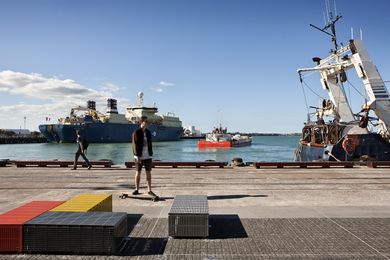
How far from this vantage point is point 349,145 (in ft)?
74.6

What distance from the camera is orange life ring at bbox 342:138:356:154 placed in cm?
2270

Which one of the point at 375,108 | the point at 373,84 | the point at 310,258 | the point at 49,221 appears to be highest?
the point at 373,84

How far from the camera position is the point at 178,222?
16.8 ft

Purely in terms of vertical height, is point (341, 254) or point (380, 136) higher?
point (380, 136)

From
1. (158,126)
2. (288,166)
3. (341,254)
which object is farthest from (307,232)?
(158,126)

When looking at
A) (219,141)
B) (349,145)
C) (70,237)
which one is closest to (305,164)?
(349,145)

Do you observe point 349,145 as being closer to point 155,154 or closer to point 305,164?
point 305,164

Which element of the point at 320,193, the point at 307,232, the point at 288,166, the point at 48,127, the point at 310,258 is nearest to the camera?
the point at 310,258

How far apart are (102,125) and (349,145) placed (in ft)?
265

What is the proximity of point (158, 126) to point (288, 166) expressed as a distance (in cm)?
9896

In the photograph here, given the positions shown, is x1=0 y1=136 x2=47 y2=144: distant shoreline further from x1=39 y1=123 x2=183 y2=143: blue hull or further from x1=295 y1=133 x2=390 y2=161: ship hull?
x1=295 y1=133 x2=390 y2=161: ship hull

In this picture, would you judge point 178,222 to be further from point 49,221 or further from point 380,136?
point 380,136

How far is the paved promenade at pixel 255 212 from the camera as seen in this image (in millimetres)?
4652

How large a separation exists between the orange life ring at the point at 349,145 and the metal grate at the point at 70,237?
→ 2168cm
